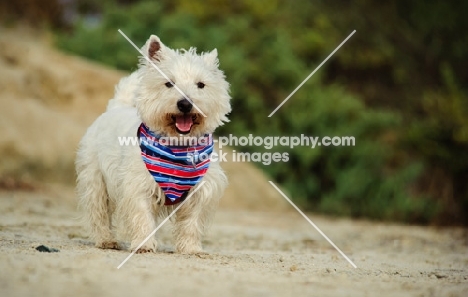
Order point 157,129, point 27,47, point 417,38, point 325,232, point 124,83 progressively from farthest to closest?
point 417,38 → point 27,47 → point 325,232 → point 124,83 → point 157,129

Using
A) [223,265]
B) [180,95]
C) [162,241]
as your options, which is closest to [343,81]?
[162,241]

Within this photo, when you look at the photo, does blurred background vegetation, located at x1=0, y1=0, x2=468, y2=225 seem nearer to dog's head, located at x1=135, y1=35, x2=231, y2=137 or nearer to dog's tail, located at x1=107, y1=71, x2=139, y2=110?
dog's tail, located at x1=107, y1=71, x2=139, y2=110

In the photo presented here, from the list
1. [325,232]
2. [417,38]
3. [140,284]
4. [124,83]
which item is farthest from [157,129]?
[417,38]

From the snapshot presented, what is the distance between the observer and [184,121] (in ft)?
21.6

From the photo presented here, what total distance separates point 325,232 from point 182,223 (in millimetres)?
5515

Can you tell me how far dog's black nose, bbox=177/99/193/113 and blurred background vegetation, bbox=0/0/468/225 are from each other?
9.62m

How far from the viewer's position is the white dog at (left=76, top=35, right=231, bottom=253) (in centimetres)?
657

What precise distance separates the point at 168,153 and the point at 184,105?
458 millimetres

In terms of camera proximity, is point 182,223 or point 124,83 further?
point 124,83

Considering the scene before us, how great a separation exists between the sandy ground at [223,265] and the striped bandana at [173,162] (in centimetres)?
58

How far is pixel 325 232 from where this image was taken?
1205 centimetres

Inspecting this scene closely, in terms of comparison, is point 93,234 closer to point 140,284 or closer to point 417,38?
point 140,284

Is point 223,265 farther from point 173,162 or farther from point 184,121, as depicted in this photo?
point 184,121

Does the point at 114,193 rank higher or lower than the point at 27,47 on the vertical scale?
lower
